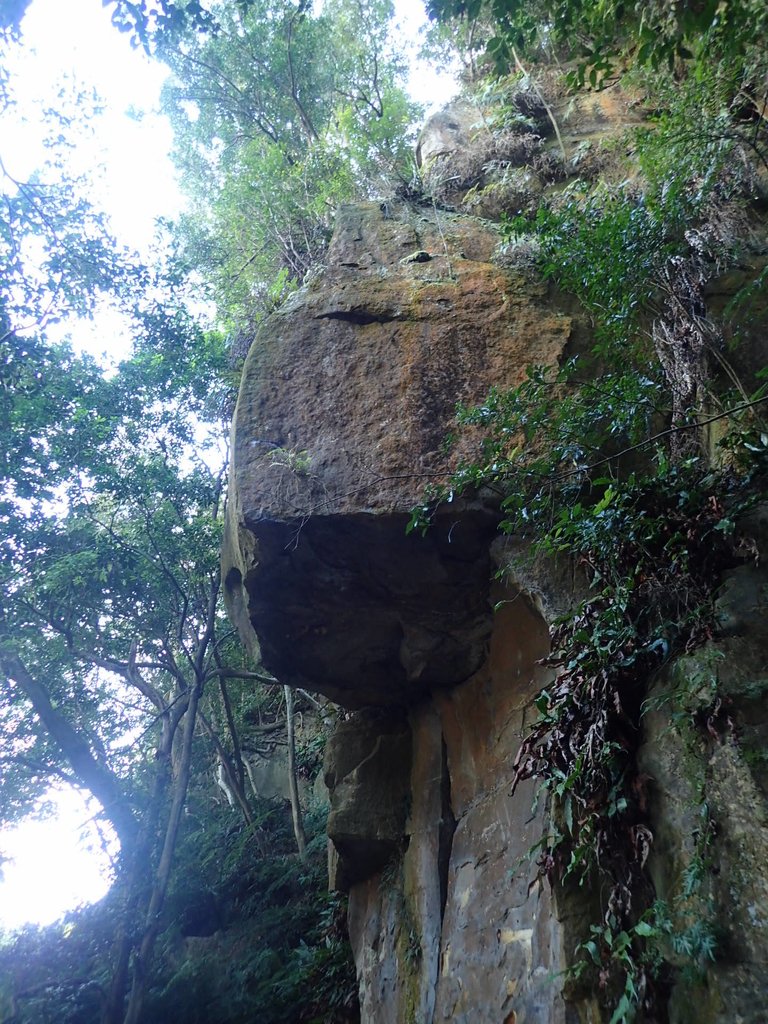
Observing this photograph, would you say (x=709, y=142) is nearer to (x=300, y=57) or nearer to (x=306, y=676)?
(x=306, y=676)

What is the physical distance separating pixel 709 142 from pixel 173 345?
7.32 meters

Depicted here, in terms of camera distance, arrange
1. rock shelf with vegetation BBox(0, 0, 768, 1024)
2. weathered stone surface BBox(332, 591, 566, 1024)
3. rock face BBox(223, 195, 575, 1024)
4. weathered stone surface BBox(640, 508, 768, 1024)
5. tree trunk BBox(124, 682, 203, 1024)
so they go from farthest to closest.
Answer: tree trunk BBox(124, 682, 203, 1024), rock face BBox(223, 195, 575, 1024), weathered stone surface BBox(332, 591, 566, 1024), rock shelf with vegetation BBox(0, 0, 768, 1024), weathered stone surface BBox(640, 508, 768, 1024)

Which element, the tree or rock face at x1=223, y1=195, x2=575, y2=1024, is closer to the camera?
rock face at x1=223, y1=195, x2=575, y2=1024

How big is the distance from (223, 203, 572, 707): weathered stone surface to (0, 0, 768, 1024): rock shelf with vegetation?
0.03 m

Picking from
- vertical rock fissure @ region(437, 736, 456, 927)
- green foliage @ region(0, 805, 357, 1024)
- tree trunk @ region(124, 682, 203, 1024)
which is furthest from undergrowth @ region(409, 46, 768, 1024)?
tree trunk @ region(124, 682, 203, 1024)

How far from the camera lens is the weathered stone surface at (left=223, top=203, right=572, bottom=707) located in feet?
17.9

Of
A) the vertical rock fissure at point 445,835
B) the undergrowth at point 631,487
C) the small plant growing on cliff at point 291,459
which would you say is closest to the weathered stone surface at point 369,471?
the small plant growing on cliff at point 291,459

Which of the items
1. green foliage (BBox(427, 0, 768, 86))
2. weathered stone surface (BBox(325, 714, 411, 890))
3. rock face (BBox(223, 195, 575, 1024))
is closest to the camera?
green foliage (BBox(427, 0, 768, 86))

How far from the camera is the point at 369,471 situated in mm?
5496

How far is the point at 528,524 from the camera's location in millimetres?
5281

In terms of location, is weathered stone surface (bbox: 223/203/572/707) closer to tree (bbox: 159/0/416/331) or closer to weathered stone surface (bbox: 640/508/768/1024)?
weathered stone surface (bbox: 640/508/768/1024)

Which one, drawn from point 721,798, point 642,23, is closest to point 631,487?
point 721,798

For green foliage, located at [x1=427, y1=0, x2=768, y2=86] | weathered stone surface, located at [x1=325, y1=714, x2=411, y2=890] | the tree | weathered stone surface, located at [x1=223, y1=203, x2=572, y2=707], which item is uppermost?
the tree

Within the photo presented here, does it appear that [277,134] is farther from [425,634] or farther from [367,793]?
[367,793]
